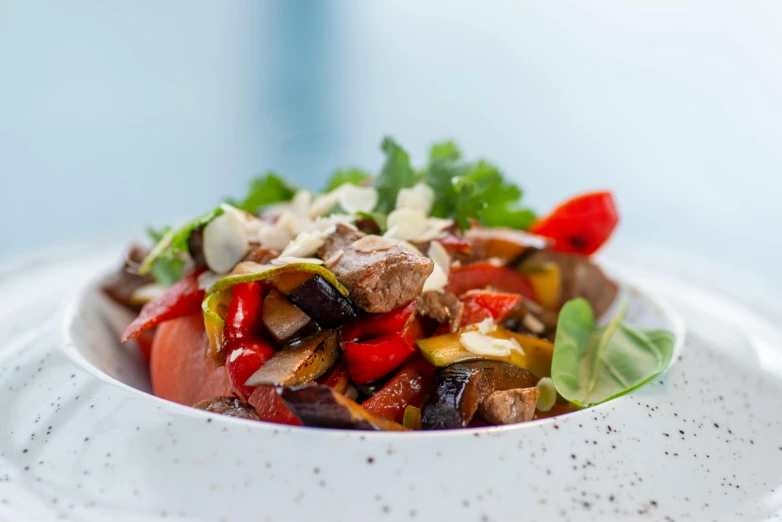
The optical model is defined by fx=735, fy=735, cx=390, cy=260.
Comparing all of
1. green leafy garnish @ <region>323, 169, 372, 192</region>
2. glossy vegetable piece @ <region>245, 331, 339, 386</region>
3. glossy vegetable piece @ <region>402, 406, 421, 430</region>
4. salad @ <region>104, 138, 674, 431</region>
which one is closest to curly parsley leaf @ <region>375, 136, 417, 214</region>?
salad @ <region>104, 138, 674, 431</region>

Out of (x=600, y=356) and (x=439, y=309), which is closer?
(x=439, y=309)

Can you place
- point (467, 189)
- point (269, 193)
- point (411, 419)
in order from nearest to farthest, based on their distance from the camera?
point (411, 419), point (467, 189), point (269, 193)

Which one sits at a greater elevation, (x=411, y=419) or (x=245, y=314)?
(x=245, y=314)

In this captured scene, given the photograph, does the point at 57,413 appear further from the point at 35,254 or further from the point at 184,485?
the point at 35,254

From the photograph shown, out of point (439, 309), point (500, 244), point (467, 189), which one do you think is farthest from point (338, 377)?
point (500, 244)

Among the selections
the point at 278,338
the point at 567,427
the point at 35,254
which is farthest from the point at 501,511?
the point at 35,254

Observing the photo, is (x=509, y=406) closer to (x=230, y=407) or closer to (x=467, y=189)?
(x=230, y=407)

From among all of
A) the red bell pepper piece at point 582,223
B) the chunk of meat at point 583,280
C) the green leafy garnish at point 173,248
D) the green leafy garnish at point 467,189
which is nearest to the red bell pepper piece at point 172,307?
the green leafy garnish at point 173,248
